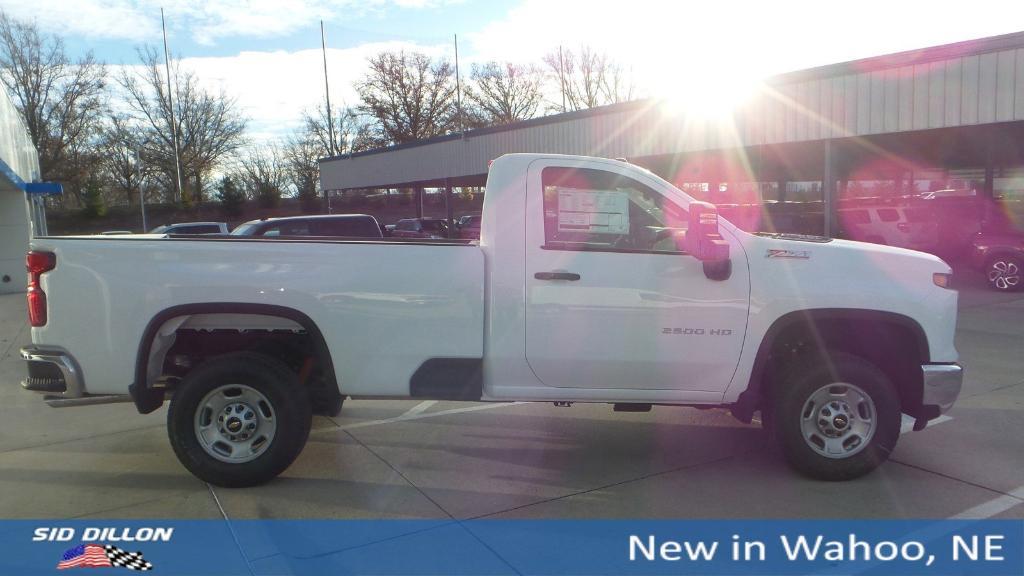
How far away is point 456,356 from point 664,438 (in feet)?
6.84

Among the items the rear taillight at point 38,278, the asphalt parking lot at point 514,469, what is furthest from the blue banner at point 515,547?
the rear taillight at point 38,278

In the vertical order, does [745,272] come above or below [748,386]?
above

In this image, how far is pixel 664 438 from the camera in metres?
5.84

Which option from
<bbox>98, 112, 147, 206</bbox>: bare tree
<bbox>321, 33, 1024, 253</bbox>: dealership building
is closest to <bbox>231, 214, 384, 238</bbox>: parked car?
<bbox>321, 33, 1024, 253</bbox>: dealership building

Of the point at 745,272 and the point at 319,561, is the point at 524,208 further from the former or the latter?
the point at 319,561

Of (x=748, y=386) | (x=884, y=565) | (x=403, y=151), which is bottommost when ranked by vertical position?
(x=884, y=565)

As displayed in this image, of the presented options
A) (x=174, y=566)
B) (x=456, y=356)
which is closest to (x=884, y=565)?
(x=456, y=356)

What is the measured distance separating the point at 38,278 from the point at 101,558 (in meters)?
1.82

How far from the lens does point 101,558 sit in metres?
3.92

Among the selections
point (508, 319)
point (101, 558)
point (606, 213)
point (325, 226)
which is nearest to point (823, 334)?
point (606, 213)

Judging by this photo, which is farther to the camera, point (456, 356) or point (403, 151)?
point (403, 151)

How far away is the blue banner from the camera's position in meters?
3.74

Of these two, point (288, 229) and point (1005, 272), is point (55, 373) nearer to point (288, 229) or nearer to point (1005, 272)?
point (288, 229)

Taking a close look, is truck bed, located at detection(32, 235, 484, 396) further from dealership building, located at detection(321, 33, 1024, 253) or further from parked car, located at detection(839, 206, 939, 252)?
parked car, located at detection(839, 206, 939, 252)
